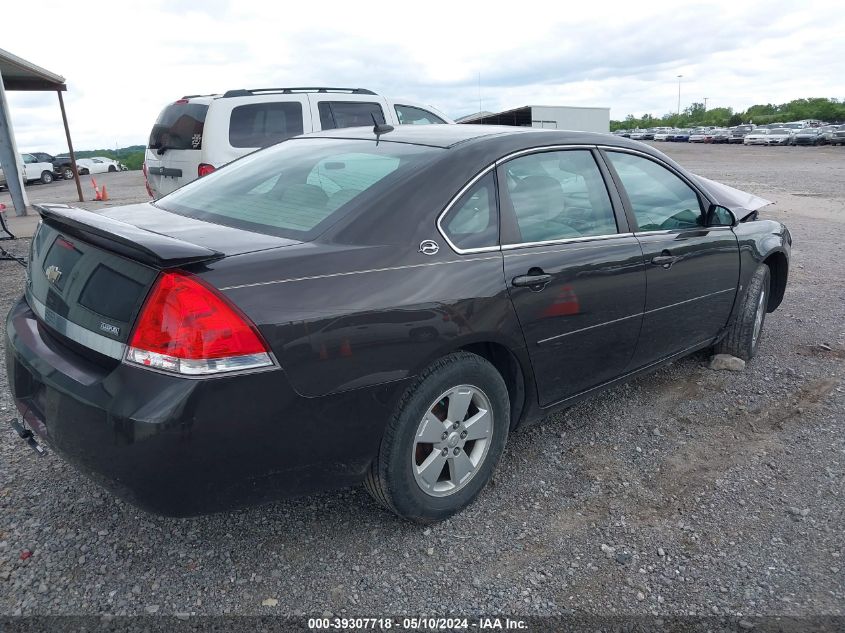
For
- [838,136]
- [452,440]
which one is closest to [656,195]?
[452,440]

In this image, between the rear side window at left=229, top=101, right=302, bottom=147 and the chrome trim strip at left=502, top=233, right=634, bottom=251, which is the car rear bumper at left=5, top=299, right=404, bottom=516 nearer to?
the chrome trim strip at left=502, top=233, right=634, bottom=251

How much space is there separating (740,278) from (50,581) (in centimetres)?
404

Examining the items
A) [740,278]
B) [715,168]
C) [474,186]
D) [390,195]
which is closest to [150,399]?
[390,195]

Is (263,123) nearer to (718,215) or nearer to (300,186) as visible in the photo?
(300,186)

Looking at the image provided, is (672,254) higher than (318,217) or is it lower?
lower

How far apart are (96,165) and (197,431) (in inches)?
1663

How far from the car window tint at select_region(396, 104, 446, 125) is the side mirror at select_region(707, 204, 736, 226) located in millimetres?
6352

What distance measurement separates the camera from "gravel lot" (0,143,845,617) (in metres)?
2.45

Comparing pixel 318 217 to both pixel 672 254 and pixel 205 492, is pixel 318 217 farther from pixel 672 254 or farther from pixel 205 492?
pixel 672 254

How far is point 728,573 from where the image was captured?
2617 mm

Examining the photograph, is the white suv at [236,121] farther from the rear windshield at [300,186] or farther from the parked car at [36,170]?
the parked car at [36,170]

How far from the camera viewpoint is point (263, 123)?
28.4 ft

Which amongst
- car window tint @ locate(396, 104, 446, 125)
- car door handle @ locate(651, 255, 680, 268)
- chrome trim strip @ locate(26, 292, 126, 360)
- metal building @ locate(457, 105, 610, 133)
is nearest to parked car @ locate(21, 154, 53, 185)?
metal building @ locate(457, 105, 610, 133)

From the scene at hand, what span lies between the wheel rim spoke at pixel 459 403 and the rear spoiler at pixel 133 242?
1058 mm
